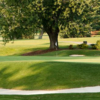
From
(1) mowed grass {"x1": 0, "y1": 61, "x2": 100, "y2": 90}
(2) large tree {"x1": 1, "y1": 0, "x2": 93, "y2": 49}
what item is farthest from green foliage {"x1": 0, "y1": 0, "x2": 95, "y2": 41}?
(1) mowed grass {"x1": 0, "y1": 61, "x2": 100, "y2": 90}

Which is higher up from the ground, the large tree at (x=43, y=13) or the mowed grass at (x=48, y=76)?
the large tree at (x=43, y=13)

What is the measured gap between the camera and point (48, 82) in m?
17.3

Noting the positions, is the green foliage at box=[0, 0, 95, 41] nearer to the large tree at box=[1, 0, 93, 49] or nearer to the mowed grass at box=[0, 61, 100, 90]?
the large tree at box=[1, 0, 93, 49]

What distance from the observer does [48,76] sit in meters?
17.9

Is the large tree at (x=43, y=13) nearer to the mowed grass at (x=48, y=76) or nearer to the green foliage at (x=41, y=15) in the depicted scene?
the green foliage at (x=41, y=15)

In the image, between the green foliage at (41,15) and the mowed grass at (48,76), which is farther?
the green foliage at (41,15)

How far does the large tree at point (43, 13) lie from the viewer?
42.2 metres

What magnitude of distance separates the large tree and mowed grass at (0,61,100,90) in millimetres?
22540

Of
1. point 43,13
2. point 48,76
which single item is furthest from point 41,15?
point 48,76

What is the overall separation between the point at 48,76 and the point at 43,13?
25318 mm

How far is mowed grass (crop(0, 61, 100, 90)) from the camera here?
16938mm

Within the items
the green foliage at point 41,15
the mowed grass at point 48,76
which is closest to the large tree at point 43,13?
Result: the green foliage at point 41,15

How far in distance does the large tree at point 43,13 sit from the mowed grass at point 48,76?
22.5 meters

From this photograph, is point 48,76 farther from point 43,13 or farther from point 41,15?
point 41,15
